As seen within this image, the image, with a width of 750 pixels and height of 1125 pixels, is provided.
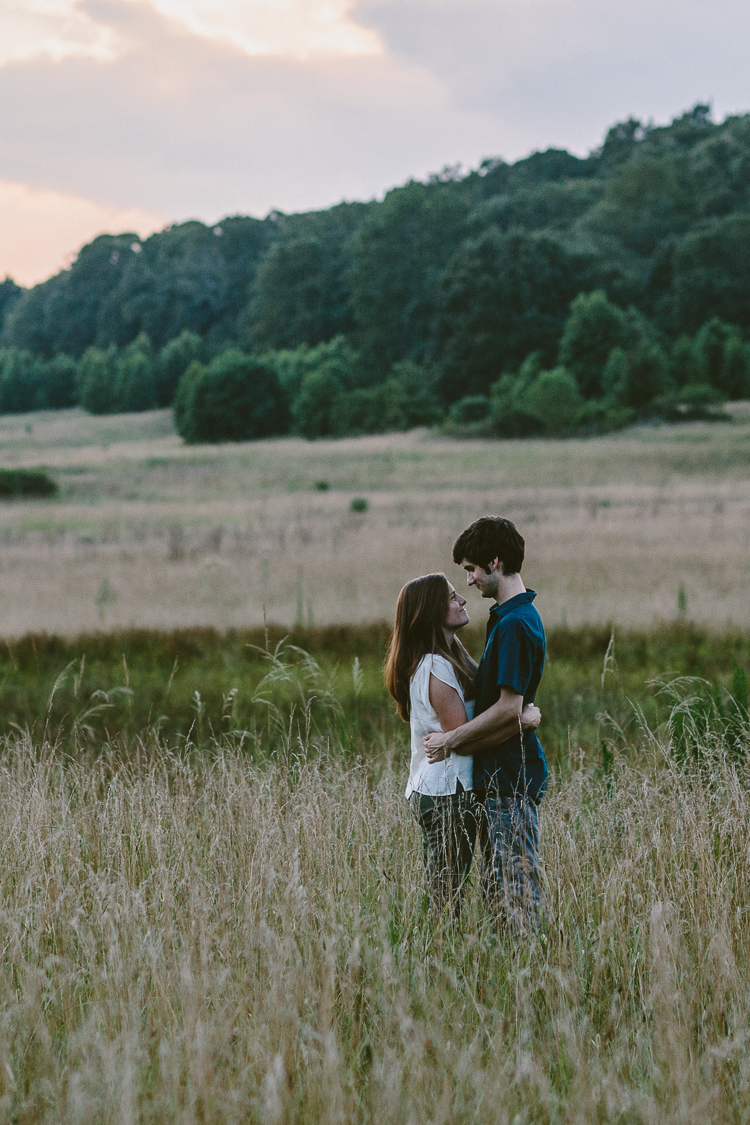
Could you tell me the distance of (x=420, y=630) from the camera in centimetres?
395

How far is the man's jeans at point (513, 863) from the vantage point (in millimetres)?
3789

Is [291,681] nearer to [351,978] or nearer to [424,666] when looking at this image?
[424,666]

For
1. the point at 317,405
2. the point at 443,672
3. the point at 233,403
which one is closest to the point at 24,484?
the point at 233,403

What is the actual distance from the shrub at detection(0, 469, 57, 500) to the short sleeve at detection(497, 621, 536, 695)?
34.1 meters

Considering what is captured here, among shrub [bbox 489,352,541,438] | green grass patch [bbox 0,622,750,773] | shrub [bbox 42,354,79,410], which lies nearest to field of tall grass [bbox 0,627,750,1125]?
green grass patch [bbox 0,622,750,773]

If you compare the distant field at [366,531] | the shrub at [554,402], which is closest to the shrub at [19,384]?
the distant field at [366,531]

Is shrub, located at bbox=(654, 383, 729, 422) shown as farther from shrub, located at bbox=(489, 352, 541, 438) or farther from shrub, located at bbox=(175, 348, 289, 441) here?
shrub, located at bbox=(175, 348, 289, 441)

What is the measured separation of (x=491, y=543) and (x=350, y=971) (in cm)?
163

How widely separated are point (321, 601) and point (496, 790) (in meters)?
9.55

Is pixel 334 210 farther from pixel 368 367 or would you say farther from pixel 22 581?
pixel 22 581

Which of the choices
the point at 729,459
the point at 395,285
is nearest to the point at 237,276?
the point at 395,285

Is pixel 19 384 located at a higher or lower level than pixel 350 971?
higher

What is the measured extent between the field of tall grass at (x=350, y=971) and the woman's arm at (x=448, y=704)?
77 centimetres

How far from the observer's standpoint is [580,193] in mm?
91438
